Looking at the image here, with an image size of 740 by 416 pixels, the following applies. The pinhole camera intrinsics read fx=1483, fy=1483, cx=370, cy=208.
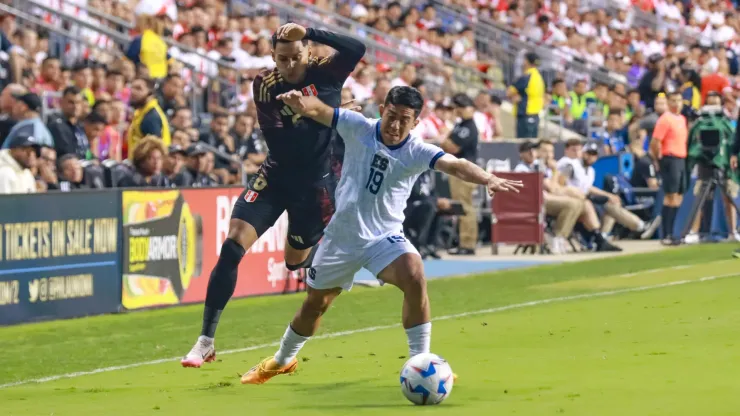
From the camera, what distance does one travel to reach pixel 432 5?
113 feet

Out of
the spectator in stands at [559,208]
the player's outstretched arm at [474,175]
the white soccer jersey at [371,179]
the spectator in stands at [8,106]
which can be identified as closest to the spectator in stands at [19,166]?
the spectator in stands at [8,106]

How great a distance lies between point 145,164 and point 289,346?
7.53m

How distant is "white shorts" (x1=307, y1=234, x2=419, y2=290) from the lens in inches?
370

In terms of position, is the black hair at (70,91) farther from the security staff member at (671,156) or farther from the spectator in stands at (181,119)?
the security staff member at (671,156)

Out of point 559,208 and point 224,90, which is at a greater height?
point 224,90

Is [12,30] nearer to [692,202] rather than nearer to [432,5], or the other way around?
[692,202]

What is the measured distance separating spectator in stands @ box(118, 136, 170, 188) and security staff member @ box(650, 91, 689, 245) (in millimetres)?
10289

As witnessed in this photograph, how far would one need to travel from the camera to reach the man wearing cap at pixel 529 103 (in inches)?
1109

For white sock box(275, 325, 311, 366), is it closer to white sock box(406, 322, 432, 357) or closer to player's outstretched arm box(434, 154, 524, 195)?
white sock box(406, 322, 432, 357)

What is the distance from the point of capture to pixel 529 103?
93.5 ft

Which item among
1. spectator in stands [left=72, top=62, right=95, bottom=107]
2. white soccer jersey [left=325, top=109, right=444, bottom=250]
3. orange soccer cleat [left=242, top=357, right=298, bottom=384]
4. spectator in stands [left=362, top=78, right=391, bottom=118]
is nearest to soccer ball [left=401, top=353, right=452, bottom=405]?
white soccer jersey [left=325, top=109, right=444, bottom=250]

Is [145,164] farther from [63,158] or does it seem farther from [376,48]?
[376,48]

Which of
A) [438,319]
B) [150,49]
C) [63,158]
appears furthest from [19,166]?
[150,49]

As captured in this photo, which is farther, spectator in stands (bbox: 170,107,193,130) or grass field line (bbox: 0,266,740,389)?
spectator in stands (bbox: 170,107,193,130)
